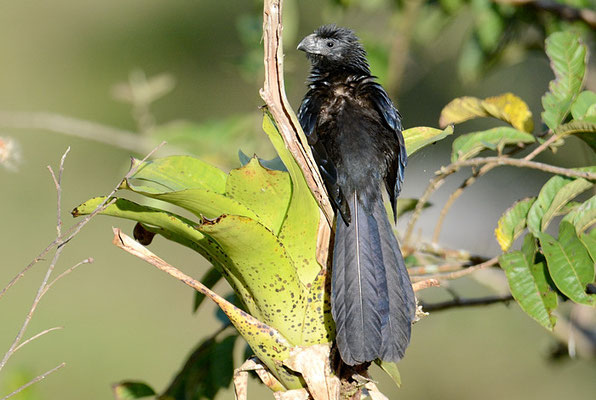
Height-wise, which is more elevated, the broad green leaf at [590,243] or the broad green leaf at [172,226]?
the broad green leaf at [172,226]

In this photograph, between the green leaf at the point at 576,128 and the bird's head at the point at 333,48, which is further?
the bird's head at the point at 333,48

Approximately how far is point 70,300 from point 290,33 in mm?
5708

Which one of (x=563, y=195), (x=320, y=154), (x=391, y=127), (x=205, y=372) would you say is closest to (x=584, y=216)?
(x=563, y=195)

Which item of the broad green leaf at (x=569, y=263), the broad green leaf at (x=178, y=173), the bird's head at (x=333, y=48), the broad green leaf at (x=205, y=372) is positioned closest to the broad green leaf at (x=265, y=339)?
the broad green leaf at (x=178, y=173)

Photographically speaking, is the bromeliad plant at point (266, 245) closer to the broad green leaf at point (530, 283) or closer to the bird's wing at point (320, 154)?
the bird's wing at point (320, 154)

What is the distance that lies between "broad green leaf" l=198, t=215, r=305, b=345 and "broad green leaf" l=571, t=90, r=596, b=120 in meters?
0.85

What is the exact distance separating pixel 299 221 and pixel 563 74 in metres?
0.92

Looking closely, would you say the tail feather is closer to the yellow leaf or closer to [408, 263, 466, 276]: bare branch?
[408, 263, 466, 276]: bare branch

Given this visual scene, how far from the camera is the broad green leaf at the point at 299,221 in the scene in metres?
1.38

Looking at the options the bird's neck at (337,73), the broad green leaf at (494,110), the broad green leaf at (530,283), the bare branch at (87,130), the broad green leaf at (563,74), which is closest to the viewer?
the broad green leaf at (530,283)

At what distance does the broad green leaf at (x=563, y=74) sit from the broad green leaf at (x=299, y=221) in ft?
2.46

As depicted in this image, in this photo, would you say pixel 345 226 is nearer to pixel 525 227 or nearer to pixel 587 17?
pixel 525 227

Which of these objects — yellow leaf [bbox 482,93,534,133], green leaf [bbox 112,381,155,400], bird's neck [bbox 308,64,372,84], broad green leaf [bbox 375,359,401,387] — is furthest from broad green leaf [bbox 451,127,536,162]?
green leaf [bbox 112,381,155,400]

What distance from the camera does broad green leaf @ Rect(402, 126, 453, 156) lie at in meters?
1.60
